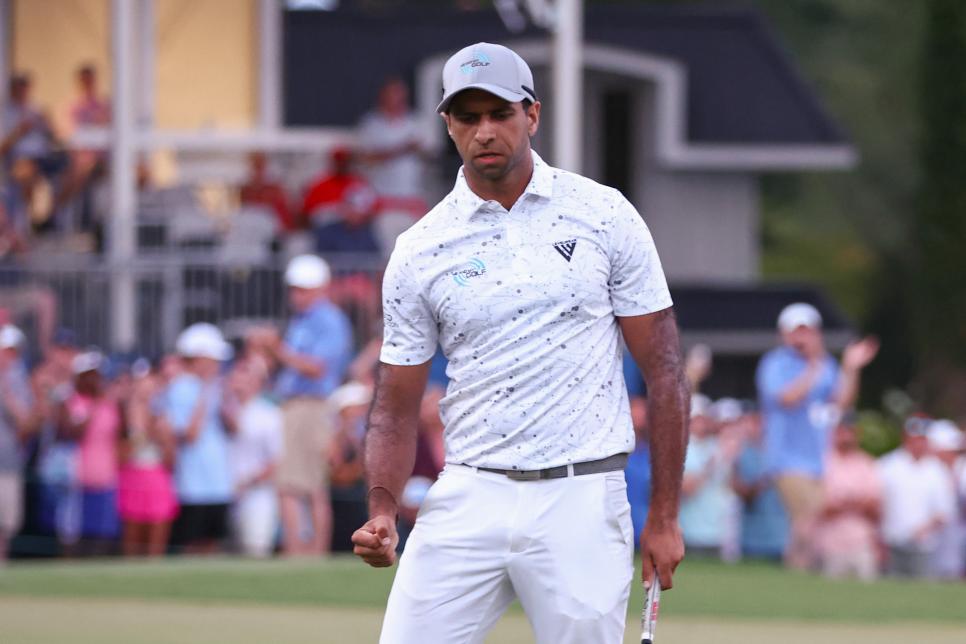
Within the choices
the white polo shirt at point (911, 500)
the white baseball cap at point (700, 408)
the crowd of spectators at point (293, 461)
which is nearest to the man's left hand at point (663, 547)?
the crowd of spectators at point (293, 461)

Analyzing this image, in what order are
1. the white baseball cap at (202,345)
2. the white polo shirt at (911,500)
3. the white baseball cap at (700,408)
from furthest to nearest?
the white baseball cap at (700,408) < the white polo shirt at (911,500) < the white baseball cap at (202,345)

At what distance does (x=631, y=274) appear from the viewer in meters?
5.30

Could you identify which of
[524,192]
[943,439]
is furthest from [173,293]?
[524,192]

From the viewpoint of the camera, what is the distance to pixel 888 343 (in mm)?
43938

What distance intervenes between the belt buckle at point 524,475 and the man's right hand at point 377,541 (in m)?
0.37

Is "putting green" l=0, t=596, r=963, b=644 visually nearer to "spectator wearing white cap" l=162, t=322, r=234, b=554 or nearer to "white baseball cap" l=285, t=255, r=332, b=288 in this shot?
"spectator wearing white cap" l=162, t=322, r=234, b=554

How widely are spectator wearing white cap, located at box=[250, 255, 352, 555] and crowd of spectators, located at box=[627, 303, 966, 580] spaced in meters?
2.18

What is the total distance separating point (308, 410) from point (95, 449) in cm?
150

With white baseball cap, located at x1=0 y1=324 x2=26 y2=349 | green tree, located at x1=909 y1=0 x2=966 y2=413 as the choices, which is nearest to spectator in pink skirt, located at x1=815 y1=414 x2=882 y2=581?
white baseball cap, located at x1=0 y1=324 x2=26 y2=349

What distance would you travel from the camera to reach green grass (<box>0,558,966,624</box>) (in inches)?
450

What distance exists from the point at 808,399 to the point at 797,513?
818 mm

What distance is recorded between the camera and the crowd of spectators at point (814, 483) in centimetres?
1370

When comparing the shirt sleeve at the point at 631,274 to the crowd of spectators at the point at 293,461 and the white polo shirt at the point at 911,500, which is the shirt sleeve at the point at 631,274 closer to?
the crowd of spectators at the point at 293,461

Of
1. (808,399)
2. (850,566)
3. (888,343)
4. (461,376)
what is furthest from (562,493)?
(888,343)
